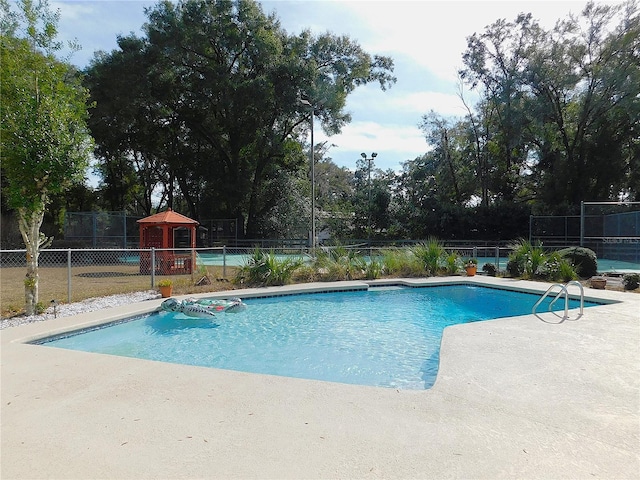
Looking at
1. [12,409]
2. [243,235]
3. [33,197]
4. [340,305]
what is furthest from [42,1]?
[243,235]

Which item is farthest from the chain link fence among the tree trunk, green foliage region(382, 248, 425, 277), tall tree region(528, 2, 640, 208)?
tall tree region(528, 2, 640, 208)

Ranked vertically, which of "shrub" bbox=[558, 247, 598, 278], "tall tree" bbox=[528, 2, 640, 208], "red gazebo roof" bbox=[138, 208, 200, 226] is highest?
"tall tree" bbox=[528, 2, 640, 208]

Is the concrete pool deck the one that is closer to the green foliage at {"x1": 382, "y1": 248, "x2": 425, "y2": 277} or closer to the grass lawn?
the grass lawn

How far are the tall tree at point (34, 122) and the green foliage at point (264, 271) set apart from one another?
5451 mm

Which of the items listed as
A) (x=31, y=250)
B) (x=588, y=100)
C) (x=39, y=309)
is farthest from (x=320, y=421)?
(x=588, y=100)

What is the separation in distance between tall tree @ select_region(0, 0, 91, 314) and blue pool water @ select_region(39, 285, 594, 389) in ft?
7.35

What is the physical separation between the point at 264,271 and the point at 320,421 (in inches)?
358

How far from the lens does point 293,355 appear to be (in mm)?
6281

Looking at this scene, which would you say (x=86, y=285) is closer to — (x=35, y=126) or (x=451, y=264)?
(x=35, y=126)

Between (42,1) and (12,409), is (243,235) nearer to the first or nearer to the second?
(42,1)

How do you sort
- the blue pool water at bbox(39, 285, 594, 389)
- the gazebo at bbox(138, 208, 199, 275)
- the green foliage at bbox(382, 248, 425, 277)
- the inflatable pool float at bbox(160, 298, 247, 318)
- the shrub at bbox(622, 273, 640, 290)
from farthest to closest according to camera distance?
1. the gazebo at bbox(138, 208, 199, 275)
2. the green foliage at bbox(382, 248, 425, 277)
3. the shrub at bbox(622, 273, 640, 290)
4. the inflatable pool float at bbox(160, 298, 247, 318)
5. the blue pool water at bbox(39, 285, 594, 389)

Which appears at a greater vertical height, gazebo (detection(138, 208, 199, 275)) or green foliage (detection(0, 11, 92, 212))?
green foliage (detection(0, 11, 92, 212))

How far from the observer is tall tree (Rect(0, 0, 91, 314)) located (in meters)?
6.73

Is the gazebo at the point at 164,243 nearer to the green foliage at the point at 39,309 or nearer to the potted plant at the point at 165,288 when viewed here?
the potted plant at the point at 165,288
